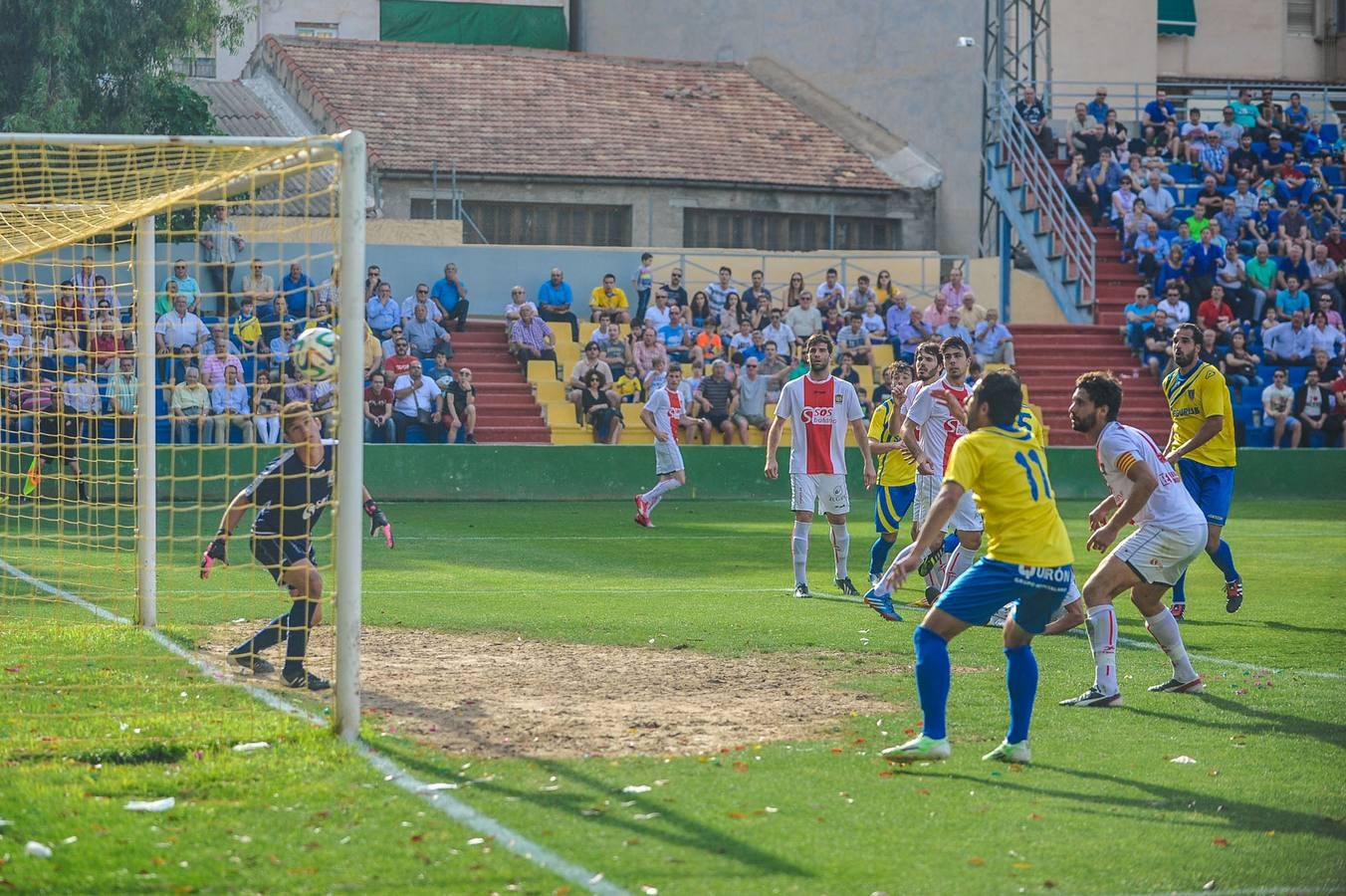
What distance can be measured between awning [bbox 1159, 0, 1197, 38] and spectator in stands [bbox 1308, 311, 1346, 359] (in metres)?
10.7

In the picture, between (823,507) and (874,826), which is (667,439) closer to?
(823,507)

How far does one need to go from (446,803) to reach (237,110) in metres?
31.7

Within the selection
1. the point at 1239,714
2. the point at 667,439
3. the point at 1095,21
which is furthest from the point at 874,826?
the point at 1095,21

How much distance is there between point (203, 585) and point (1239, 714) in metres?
8.74

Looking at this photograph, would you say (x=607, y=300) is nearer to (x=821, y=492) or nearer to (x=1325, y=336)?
(x=1325, y=336)

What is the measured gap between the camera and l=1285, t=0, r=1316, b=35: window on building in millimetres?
38750

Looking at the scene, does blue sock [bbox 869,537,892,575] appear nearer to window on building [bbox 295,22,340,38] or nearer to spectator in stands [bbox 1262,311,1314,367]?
spectator in stands [bbox 1262,311,1314,367]

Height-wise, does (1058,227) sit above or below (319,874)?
above

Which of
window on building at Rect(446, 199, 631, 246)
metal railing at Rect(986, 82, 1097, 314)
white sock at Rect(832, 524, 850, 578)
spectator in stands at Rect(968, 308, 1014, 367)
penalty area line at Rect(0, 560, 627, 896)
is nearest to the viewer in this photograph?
penalty area line at Rect(0, 560, 627, 896)

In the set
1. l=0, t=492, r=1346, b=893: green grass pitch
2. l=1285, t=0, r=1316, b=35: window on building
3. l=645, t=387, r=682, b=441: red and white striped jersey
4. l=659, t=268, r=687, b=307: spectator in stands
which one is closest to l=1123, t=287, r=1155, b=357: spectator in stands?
l=659, t=268, r=687, b=307: spectator in stands

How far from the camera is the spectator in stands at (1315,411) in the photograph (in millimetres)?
27594

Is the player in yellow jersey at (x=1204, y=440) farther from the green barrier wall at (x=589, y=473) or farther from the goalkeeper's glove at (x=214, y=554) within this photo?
the green barrier wall at (x=589, y=473)

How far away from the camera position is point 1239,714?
339 inches

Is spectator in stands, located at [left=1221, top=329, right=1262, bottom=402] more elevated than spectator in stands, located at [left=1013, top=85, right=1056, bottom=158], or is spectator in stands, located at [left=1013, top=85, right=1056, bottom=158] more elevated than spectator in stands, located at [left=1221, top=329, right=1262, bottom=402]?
spectator in stands, located at [left=1013, top=85, right=1056, bottom=158]
